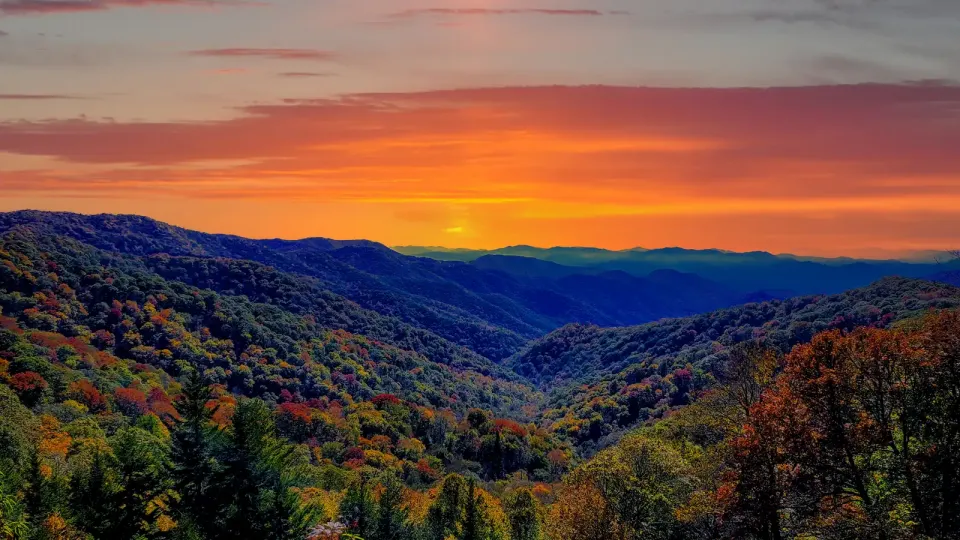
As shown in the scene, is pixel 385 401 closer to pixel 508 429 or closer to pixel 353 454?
pixel 508 429

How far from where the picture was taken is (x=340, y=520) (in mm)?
56000

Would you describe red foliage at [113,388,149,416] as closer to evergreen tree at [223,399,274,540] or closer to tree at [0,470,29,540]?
tree at [0,470,29,540]

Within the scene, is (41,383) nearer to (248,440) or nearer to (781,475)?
(248,440)

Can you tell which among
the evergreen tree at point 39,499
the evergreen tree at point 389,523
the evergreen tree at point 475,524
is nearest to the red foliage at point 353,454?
the evergreen tree at point 475,524

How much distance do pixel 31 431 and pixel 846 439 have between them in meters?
69.7

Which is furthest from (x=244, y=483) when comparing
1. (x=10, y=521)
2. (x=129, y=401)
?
(x=129, y=401)

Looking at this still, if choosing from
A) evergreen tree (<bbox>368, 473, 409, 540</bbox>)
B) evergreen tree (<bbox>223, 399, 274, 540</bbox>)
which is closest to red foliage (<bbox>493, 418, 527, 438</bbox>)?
evergreen tree (<bbox>368, 473, 409, 540</bbox>)

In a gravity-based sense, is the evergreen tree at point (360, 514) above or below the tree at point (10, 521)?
below

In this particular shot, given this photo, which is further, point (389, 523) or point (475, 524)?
point (475, 524)

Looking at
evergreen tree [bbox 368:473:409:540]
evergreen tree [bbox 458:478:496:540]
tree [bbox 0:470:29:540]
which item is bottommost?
evergreen tree [bbox 458:478:496:540]

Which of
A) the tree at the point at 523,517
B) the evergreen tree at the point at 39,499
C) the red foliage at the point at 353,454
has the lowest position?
the red foliage at the point at 353,454

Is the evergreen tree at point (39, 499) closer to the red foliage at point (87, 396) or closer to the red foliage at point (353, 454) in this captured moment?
the red foliage at point (87, 396)

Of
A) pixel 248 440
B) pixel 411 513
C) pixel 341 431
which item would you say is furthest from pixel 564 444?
pixel 248 440

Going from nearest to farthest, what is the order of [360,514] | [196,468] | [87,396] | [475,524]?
[196,468] → [360,514] → [475,524] → [87,396]
